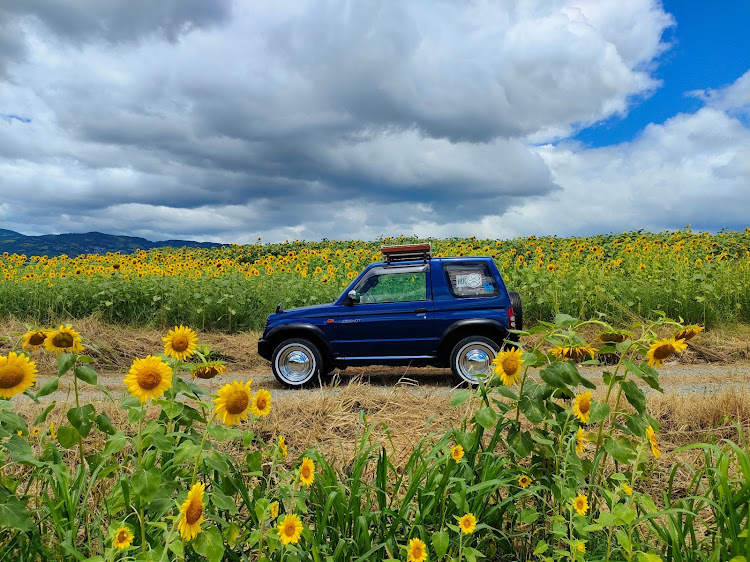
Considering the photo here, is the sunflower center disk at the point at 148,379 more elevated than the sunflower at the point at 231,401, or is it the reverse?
the sunflower center disk at the point at 148,379

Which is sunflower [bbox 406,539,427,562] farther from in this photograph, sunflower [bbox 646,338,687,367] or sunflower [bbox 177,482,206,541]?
sunflower [bbox 646,338,687,367]

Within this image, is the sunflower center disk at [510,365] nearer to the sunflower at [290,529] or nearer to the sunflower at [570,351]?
the sunflower at [570,351]

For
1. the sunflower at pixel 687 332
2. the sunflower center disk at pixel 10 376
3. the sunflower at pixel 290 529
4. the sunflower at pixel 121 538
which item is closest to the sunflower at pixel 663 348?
the sunflower at pixel 687 332

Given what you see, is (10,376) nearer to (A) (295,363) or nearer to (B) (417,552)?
(B) (417,552)

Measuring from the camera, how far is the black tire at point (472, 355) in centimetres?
750

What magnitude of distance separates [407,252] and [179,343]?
6.08 meters

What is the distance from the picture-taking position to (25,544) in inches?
94.7

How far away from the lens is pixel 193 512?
5.86 feet

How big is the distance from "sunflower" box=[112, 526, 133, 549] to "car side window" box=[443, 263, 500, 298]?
6197mm

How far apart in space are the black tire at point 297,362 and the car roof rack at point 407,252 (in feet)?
5.60

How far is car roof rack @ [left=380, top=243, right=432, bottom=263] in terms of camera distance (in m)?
8.05

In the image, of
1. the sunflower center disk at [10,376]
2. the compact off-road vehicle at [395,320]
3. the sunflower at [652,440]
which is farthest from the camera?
the compact off-road vehicle at [395,320]

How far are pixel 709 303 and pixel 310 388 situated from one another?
813 cm

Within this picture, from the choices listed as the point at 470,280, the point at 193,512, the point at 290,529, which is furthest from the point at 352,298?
the point at 193,512
